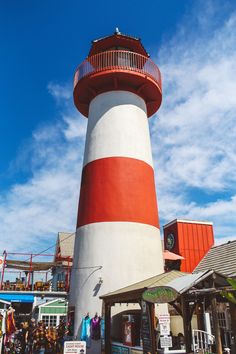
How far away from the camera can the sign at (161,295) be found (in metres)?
8.88

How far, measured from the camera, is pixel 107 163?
16422mm

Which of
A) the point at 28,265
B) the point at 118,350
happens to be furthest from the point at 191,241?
the point at 28,265

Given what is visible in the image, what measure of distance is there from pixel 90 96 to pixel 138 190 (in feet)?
21.2

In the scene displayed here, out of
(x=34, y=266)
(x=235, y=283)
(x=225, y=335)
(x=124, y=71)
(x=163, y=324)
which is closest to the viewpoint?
(x=235, y=283)

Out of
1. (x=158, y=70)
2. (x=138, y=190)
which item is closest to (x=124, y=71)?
(x=158, y=70)

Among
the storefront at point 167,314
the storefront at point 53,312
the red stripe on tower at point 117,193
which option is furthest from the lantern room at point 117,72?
the storefront at point 53,312

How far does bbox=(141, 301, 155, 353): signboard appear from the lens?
987 cm

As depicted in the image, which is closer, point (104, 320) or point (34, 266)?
point (104, 320)

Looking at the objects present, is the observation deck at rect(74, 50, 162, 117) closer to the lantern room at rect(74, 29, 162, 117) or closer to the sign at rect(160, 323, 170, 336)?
the lantern room at rect(74, 29, 162, 117)

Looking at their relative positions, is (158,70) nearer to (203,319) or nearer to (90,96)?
(90,96)

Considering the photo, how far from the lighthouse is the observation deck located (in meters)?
0.05

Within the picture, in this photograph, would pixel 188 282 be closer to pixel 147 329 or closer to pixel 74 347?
pixel 147 329

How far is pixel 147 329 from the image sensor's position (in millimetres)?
10102

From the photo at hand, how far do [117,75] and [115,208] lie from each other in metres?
6.78
